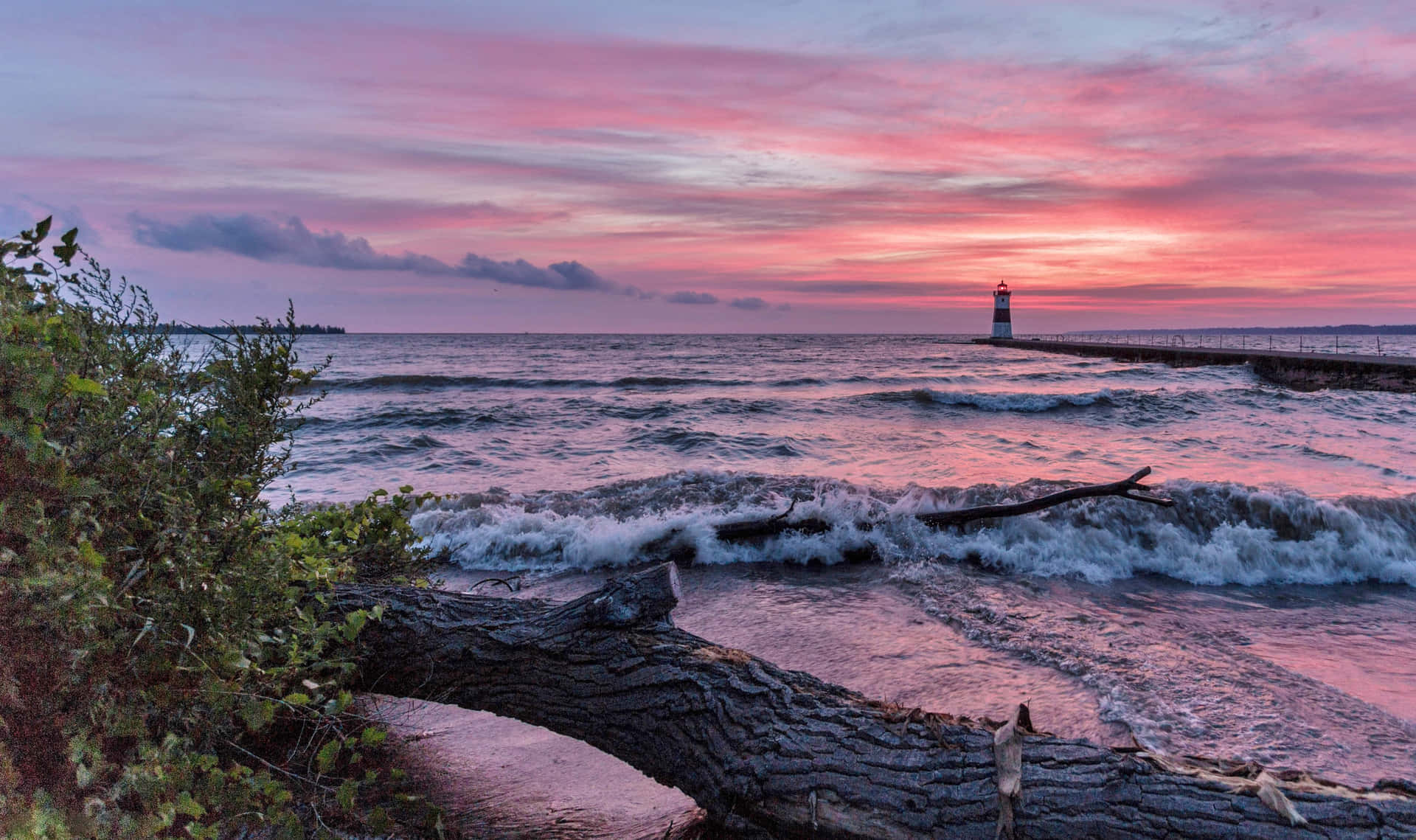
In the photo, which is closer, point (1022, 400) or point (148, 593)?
point (148, 593)

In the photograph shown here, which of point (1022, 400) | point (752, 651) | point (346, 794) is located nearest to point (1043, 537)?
point (752, 651)

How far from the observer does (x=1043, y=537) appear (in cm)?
798

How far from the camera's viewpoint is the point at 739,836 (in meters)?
2.72

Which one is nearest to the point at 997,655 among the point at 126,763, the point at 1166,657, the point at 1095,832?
the point at 1166,657

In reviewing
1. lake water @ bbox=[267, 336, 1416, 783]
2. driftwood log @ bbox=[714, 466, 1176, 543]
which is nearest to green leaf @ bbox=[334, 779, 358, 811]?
lake water @ bbox=[267, 336, 1416, 783]

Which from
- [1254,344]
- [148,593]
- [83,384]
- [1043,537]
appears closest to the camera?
[83,384]

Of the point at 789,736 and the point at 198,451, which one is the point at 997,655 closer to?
the point at 789,736

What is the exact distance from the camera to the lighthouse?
8169cm

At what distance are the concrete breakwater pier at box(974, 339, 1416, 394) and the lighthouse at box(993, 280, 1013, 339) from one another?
32465 mm

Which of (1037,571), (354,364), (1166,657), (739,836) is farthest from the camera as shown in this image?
(354,364)

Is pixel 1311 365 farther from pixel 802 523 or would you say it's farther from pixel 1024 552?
pixel 802 523

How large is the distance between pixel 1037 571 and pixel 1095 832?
5512mm

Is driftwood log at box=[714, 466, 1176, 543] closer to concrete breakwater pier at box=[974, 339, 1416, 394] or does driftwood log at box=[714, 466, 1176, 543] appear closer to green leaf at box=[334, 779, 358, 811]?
green leaf at box=[334, 779, 358, 811]

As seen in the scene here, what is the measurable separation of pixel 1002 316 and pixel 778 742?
87.5 m
